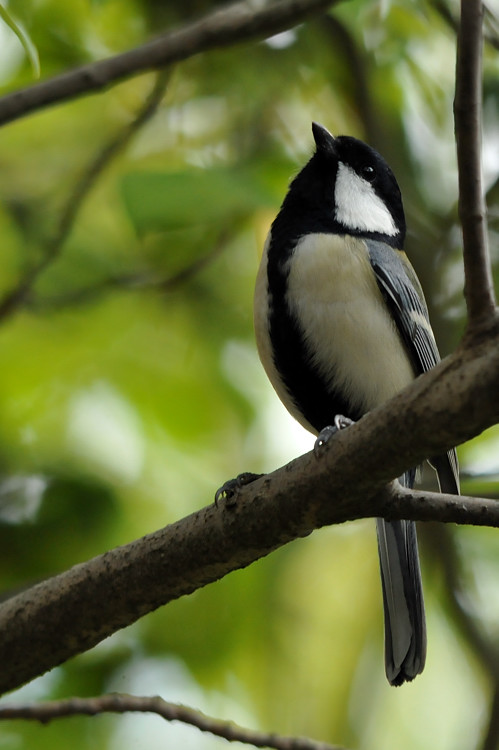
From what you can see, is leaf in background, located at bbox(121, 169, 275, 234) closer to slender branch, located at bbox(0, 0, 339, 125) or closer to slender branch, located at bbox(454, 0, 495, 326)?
slender branch, located at bbox(0, 0, 339, 125)

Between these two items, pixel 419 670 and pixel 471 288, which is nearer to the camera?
pixel 471 288

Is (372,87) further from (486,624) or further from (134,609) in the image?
(134,609)

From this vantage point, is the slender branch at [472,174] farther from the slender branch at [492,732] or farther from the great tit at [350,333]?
the slender branch at [492,732]

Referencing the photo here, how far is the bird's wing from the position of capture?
2912 millimetres

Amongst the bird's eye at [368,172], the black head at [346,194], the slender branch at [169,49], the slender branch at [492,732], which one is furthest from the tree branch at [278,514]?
the bird's eye at [368,172]

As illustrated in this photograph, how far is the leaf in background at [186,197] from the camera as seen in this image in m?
3.11

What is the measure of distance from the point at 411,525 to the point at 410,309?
30.4 inches

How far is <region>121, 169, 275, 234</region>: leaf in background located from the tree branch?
1.20 metres

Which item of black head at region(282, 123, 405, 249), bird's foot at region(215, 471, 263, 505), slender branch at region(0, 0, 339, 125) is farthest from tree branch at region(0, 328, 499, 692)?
black head at region(282, 123, 405, 249)

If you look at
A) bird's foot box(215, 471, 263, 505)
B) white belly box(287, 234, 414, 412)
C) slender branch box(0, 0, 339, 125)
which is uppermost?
slender branch box(0, 0, 339, 125)

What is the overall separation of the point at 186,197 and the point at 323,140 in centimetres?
68

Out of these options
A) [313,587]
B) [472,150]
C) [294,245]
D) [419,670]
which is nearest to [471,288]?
[472,150]

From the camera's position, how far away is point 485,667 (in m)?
3.77

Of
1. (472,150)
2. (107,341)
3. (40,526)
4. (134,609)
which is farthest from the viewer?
(107,341)
